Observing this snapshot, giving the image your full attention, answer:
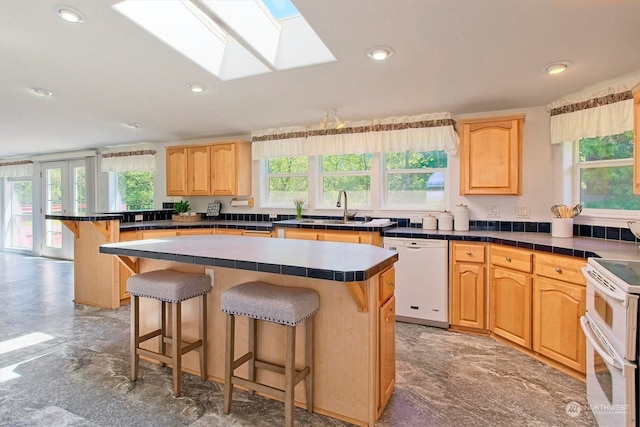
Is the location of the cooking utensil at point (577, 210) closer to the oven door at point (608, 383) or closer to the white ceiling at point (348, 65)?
the white ceiling at point (348, 65)

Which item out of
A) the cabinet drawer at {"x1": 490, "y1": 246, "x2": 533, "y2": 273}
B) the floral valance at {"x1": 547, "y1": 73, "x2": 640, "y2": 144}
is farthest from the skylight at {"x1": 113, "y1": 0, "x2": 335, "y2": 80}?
the floral valance at {"x1": 547, "y1": 73, "x2": 640, "y2": 144}

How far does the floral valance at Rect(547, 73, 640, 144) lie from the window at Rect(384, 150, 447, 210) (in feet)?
3.61

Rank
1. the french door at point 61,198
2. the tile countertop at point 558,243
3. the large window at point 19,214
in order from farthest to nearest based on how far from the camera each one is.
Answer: the large window at point 19,214
the french door at point 61,198
the tile countertop at point 558,243

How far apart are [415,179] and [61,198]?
268 inches

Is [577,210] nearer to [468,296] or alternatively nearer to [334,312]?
[468,296]

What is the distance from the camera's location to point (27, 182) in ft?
24.1

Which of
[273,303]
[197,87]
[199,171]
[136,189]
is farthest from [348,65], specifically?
[136,189]

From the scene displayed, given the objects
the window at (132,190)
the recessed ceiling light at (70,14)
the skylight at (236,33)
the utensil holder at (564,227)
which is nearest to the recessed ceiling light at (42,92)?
the recessed ceiling light at (70,14)

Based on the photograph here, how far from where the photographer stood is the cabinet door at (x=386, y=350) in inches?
75.0

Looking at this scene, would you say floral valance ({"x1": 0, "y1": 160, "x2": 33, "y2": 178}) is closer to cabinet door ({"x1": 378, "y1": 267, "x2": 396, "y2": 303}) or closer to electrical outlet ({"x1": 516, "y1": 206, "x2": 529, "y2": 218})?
cabinet door ({"x1": 378, "y1": 267, "x2": 396, "y2": 303})

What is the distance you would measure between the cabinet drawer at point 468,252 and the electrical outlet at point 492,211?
28.0 inches

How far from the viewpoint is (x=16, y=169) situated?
7.26 metres

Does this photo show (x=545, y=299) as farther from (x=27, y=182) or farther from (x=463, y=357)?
(x=27, y=182)

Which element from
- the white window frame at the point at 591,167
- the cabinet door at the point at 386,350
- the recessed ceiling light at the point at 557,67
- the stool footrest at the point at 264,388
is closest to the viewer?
the stool footrest at the point at 264,388
